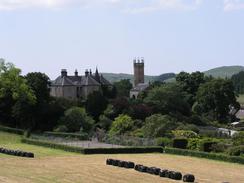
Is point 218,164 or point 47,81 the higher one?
point 47,81

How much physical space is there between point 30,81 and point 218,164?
5497cm

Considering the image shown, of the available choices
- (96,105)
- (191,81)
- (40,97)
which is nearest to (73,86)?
(191,81)

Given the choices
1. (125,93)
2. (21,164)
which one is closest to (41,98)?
(21,164)

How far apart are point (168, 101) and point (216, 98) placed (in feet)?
39.0

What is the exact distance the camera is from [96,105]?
343ft

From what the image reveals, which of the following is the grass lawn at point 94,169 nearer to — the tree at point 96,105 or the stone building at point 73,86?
the tree at point 96,105

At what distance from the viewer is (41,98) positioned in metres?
99.1

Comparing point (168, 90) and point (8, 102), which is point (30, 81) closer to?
point (8, 102)

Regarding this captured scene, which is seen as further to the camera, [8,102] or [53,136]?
[8,102]

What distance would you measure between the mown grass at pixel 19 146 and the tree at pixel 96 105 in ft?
64.4

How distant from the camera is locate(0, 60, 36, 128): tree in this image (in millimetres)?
95438

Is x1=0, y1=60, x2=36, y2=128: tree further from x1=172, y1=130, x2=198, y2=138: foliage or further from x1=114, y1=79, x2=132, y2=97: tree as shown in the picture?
x1=114, y1=79, x2=132, y2=97: tree

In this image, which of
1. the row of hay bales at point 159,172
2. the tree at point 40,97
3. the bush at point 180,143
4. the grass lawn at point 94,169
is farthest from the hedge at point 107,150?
the tree at point 40,97

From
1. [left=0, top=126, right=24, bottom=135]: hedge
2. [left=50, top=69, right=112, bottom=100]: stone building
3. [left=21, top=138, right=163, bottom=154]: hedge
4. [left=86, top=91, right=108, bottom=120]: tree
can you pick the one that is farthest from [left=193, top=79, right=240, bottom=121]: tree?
[left=21, top=138, right=163, bottom=154]: hedge
